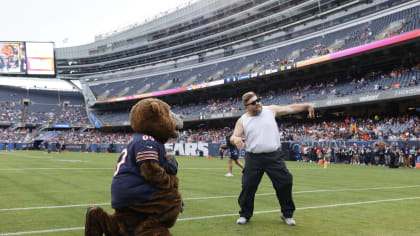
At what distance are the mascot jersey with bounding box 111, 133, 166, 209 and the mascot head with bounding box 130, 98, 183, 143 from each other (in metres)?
0.15

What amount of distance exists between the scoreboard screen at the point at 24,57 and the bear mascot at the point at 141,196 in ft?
244

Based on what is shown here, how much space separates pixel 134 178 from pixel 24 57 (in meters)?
76.1

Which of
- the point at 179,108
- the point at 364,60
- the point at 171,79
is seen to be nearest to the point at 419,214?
the point at 364,60

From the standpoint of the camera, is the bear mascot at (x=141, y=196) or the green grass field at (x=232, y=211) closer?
the bear mascot at (x=141, y=196)

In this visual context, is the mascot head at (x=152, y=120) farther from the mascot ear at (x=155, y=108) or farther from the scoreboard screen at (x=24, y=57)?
the scoreboard screen at (x=24, y=57)

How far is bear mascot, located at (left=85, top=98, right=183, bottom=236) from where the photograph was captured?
10.5 feet

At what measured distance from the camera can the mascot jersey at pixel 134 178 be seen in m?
3.25

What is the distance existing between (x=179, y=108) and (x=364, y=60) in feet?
101

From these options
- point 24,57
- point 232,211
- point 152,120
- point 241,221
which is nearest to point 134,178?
point 152,120

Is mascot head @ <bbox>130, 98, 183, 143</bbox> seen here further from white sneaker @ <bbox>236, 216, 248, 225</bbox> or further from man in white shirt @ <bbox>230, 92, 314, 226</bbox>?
white sneaker @ <bbox>236, 216, 248, 225</bbox>

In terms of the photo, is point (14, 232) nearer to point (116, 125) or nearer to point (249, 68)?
point (249, 68)

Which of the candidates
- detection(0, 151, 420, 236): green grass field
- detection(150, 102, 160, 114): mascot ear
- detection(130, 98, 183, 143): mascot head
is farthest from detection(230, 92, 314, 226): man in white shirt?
detection(150, 102, 160, 114): mascot ear

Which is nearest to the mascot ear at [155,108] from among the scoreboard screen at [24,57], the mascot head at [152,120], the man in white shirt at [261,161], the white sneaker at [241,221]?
the mascot head at [152,120]

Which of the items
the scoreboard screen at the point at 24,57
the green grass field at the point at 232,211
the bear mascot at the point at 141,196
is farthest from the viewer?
the scoreboard screen at the point at 24,57
